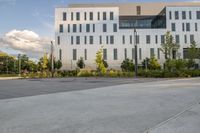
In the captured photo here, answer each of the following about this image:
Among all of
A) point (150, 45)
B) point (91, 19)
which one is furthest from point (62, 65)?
point (150, 45)

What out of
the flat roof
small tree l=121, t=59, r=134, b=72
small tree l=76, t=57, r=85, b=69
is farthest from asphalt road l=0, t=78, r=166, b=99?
the flat roof

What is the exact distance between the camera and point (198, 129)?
4.84 meters

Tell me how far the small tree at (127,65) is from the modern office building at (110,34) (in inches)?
171

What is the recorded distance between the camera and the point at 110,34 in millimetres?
64938

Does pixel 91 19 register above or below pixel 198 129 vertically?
above

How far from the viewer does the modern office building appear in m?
64.6

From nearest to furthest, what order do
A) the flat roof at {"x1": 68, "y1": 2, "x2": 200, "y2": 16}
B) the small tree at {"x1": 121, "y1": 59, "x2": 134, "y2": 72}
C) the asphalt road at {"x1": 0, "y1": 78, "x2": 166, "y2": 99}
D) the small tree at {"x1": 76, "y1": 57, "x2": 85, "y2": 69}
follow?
the asphalt road at {"x1": 0, "y1": 78, "x2": 166, "y2": 99}, the small tree at {"x1": 121, "y1": 59, "x2": 134, "y2": 72}, the small tree at {"x1": 76, "y1": 57, "x2": 85, "y2": 69}, the flat roof at {"x1": 68, "y1": 2, "x2": 200, "y2": 16}

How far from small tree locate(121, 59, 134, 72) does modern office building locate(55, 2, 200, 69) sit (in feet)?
14.2

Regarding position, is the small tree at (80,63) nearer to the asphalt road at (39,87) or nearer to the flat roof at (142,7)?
the flat roof at (142,7)

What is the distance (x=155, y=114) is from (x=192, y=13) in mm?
66525

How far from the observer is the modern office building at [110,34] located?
64625 mm

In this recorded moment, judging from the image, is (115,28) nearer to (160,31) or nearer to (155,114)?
(160,31)

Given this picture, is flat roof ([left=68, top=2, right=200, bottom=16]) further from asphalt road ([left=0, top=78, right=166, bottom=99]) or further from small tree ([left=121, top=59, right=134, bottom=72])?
asphalt road ([left=0, top=78, right=166, bottom=99])

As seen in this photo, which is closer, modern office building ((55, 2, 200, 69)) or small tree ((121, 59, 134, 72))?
small tree ((121, 59, 134, 72))
